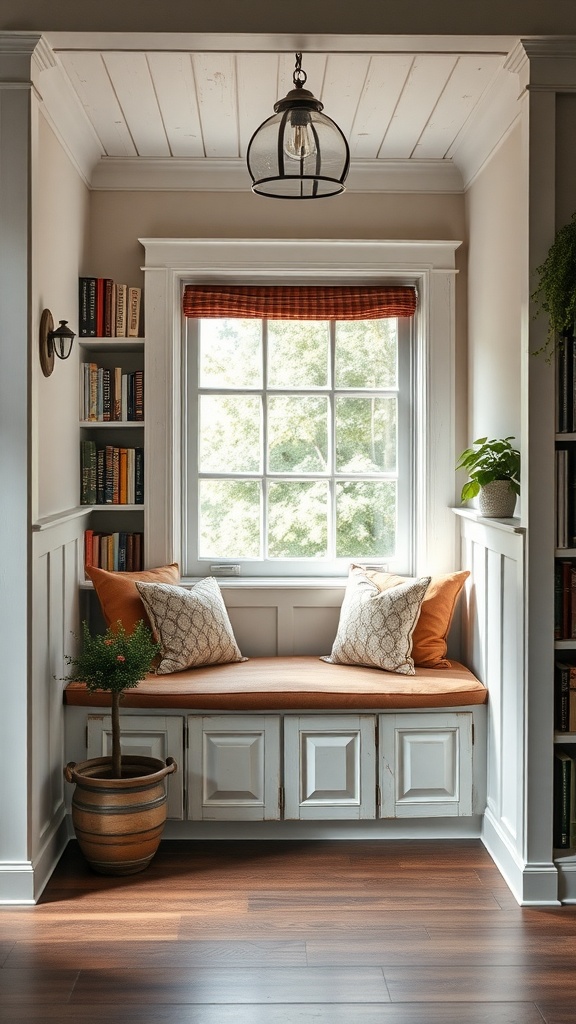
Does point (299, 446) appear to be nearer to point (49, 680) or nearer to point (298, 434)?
point (298, 434)

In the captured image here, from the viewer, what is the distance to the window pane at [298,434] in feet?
14.8

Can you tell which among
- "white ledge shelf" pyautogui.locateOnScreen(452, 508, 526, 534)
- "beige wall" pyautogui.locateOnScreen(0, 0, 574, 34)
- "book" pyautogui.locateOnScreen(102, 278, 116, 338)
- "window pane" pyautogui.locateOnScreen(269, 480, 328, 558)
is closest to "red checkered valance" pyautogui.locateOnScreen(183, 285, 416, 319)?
"book" pyautogui.locateOnScreen(102, 278, 116, 338)

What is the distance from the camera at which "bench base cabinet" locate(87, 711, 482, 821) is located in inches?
→ 145

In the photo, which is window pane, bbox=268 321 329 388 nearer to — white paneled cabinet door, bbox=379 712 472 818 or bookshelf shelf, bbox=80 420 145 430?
bookshelf shelf, bbox=80 420 145 430

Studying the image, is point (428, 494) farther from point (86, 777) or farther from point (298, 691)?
point (86, 777)

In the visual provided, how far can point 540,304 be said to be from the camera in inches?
123

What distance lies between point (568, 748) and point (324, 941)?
1074mm

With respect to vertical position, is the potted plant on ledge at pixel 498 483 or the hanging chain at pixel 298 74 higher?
the hanging chain at pixel 298 74

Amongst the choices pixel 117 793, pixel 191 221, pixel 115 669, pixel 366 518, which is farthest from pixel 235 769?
pixel 191 221

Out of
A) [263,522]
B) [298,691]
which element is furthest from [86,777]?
[263,522]

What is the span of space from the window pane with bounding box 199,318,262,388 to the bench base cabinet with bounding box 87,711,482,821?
1.62 m

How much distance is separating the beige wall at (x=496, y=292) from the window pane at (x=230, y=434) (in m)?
0.99

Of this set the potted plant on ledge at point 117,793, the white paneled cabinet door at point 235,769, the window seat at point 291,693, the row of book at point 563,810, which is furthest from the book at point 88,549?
the row of book at point 563,810

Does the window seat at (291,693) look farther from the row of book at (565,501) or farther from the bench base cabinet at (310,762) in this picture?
the row of book at (565,501)
